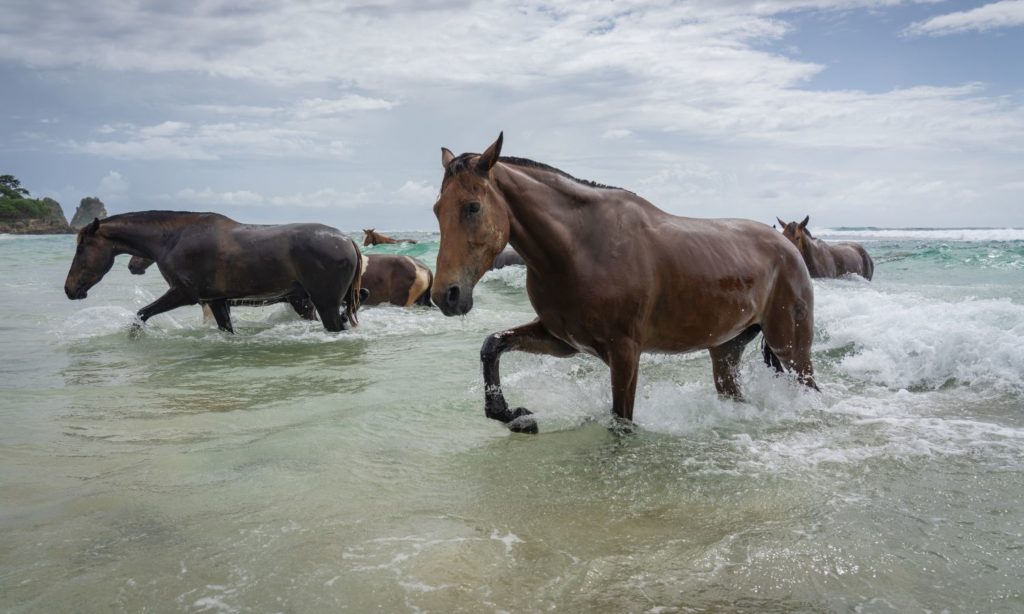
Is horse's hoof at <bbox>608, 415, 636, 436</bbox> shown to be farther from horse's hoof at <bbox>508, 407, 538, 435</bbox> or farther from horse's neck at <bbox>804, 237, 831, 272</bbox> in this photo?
horse's neck at <bbox>804, 237, 831, 272</bbox>

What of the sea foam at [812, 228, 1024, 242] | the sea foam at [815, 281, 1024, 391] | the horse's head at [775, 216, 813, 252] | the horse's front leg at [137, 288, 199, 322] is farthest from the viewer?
the sea foam at [812, 228, 1024, 242]

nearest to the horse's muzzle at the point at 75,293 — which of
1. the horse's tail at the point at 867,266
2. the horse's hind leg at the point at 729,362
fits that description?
the horse's hind leg at the point at 729,362

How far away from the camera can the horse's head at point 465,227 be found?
3.73m

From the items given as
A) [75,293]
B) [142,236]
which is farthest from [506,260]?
[75,293]

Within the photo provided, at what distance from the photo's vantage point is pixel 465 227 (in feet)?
12.4

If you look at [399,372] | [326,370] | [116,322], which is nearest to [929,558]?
[399,372]

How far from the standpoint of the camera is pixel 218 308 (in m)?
9.65

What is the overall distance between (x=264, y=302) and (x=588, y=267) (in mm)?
7013

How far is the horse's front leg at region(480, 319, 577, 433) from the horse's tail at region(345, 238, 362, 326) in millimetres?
6067

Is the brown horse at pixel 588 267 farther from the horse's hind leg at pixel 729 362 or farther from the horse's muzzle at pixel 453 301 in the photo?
the horse's hind leg at pixel 729 362

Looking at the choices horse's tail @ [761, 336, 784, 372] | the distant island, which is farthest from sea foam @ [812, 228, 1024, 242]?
the distant island

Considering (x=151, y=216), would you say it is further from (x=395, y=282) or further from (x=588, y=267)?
(x=588, y=267)

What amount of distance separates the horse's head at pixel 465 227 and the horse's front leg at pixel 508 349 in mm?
625

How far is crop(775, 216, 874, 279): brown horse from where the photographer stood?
52.3 feet
